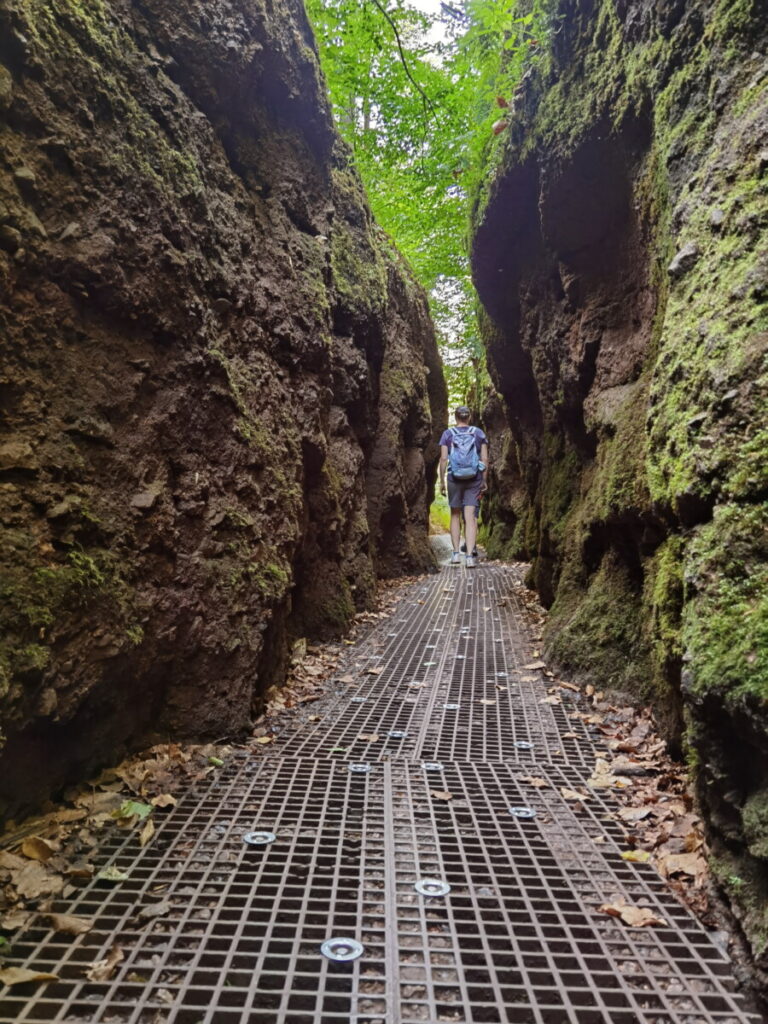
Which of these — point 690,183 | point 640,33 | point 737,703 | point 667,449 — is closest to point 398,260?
A: point 640,33

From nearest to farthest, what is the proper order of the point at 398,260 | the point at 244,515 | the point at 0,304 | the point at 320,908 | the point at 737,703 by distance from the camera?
the point at 737,703 → the point at 320,908 → the point at 0,304 → the point at 244,515 → the point at 398,260

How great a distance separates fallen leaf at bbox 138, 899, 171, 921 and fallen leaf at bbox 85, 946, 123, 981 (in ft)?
0.46

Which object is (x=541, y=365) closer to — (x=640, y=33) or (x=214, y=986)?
(x=640, y=33)

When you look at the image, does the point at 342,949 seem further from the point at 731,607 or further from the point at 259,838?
the point at 731,607

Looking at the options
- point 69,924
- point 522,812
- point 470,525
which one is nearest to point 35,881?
point 69,924

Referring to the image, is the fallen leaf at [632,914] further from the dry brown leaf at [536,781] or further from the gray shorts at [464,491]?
the gray shorts at [464,491]

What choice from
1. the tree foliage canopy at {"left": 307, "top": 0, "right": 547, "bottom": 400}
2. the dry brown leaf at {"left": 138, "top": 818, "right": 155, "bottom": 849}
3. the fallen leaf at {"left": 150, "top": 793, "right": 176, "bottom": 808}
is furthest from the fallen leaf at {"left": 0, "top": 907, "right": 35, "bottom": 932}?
the tree foliage canopy at {"left": 307, "top": 0, "right": 547, "bottom": 400}

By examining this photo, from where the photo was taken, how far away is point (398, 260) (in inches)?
425

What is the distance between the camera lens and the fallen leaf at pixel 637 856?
7.76 feet

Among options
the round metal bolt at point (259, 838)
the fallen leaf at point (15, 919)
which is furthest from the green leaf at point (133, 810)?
the fallen leaf at point (15, 919)

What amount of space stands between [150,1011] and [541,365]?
22.5ft

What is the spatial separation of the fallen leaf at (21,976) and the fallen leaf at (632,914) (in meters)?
1.70

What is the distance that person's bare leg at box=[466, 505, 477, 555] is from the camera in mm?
10602

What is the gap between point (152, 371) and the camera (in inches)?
137
